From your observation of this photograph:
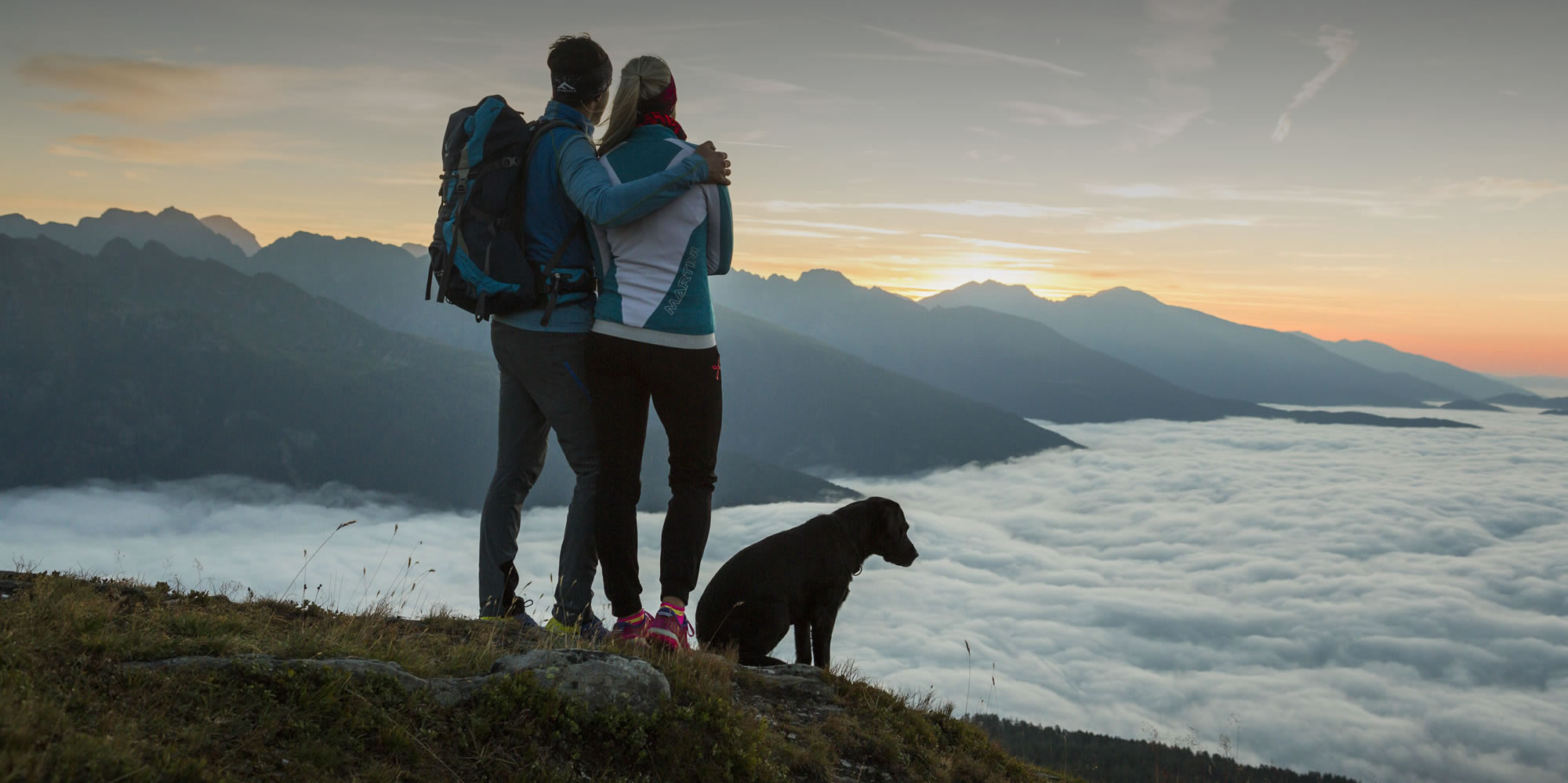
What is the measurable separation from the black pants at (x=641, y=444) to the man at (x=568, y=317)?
0.77 feet

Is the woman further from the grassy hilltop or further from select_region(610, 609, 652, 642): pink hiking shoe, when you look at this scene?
the grassy hilltop

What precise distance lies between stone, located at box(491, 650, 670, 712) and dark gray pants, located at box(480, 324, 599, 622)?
0.91 meters

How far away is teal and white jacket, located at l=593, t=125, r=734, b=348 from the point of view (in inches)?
166

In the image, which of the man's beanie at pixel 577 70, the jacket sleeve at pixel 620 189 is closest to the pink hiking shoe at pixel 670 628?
the jacket sleeve at pixel 620 189

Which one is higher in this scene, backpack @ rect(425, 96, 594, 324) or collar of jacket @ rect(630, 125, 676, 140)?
collar of jacket @ rect(630, 125, 676, 140)

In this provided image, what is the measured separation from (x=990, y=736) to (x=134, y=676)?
4.67m

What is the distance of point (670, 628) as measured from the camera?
15.3 feet

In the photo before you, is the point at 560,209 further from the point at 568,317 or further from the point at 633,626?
the point at 633,626

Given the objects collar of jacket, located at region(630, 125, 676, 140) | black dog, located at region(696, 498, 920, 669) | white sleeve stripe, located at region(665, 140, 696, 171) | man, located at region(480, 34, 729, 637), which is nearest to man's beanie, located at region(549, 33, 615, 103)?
man, located at region(480, 34, 729, 637)

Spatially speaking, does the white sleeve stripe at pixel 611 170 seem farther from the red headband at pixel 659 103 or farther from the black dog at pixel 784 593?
the black dog at pixel 784 593

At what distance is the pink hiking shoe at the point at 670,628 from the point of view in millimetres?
4527

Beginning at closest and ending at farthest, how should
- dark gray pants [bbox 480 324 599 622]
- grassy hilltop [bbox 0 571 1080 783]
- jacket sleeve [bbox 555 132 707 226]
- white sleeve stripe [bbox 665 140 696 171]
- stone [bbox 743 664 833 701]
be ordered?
grassy hilltop [bbox 0 571 1080 783]
jacket sleeve [bbox 555 132 707 226]
white sleeve stripe [bbox 665 140 696 171]
dark gray pants [bbox 480 324 599 622]
stone [bbox 743 664 833 701]

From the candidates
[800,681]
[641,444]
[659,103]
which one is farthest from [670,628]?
[659,103]

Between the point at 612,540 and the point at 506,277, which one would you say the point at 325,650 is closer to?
the point at 612,540
